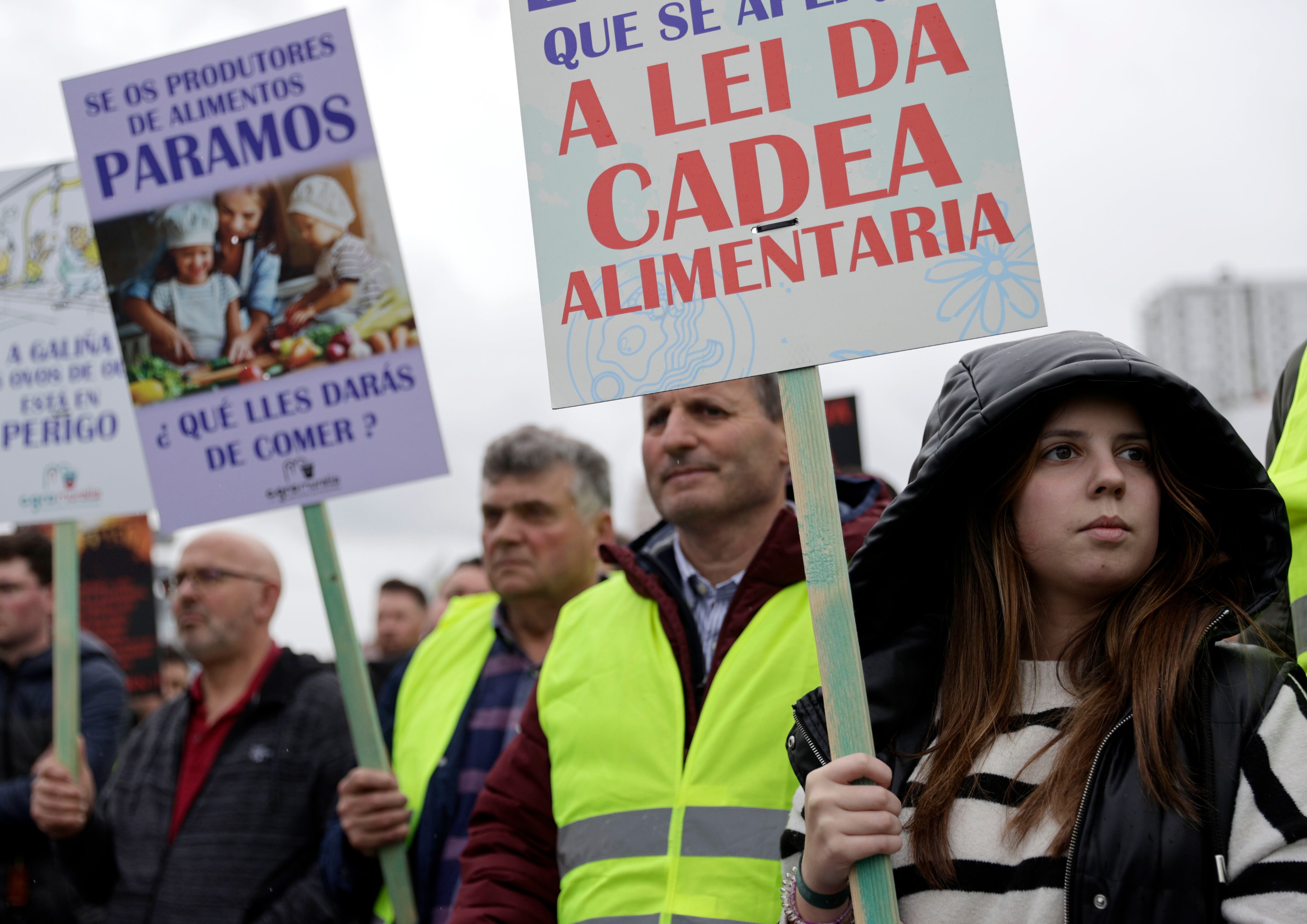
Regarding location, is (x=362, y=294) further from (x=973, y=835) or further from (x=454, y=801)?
(x=973, y=835)

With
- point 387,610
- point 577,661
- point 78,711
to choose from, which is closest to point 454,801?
point 577,661

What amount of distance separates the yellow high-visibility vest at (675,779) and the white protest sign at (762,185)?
0.79m

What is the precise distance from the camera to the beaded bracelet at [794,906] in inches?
74.6

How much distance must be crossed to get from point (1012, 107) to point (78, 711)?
3.99m

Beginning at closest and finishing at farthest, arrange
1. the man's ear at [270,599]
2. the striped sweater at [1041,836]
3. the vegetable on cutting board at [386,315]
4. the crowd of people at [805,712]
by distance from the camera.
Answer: the striped sweater at [1041,836], the crowd of people at [805,712], the vegetable on cutting board at [386,315], the man's ear at [270,599]

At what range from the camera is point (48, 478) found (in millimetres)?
4148

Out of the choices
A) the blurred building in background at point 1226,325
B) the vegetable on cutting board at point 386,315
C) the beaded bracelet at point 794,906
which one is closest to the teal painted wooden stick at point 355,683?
the vegetable on cutting board at point 386,315

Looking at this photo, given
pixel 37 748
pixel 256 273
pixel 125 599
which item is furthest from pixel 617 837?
pixel 125 599

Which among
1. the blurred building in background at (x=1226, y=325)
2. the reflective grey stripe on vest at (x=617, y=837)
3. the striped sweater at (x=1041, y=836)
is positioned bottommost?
the blurred building in background at (x=1226, y=325)

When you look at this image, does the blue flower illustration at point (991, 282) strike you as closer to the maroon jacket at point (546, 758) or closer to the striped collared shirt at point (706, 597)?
the maroon jacket at point (546, 758)

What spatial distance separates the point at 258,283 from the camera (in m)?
3.36

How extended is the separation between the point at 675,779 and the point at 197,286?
2036 millimetres

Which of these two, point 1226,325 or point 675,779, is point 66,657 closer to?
point 675,779

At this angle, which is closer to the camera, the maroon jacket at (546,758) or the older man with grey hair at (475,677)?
the maroon jacket at (546,758)
